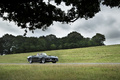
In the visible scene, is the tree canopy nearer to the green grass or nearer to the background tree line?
the green grass

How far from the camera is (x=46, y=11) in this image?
11.9 m

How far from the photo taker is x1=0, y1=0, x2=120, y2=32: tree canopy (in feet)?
37.1

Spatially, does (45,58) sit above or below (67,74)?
above

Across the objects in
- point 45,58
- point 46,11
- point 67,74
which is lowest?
point 67,74

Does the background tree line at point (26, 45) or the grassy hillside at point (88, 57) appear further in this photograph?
the background tree line at point (26, 45)

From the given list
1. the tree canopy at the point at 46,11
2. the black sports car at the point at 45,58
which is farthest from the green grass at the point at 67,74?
the black sports car at the point at 45,58

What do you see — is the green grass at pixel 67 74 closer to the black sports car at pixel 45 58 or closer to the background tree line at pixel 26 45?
the black sports car at pixel 45 58

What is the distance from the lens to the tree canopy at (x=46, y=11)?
1129 centimetres

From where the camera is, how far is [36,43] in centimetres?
7944

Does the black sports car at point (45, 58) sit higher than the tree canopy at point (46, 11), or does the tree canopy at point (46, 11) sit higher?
the tree canopy at point (46, 11)

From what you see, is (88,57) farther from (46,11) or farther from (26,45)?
(26,45)

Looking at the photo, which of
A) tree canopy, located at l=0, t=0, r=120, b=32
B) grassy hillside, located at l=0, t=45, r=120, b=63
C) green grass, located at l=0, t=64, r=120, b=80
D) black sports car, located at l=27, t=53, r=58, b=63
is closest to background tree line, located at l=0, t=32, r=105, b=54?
grassy hillside, located at l=0, t=45, r=120, b=63

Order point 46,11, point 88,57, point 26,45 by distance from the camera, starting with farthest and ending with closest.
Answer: point 26,45
point 88,57
point 46,11

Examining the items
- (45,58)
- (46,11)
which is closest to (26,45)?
(45,58)
